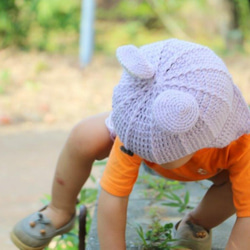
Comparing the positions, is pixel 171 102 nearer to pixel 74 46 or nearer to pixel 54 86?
pixel 54 86

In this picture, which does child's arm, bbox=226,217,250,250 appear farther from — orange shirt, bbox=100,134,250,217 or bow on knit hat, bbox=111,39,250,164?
bow on knit hat, bbox=111,39,250,164

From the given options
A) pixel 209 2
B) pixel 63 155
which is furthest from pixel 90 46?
pixel 63 155

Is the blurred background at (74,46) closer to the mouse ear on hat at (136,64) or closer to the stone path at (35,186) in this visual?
the stone path at (35,186)

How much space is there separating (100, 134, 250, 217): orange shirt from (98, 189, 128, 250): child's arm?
29 mm

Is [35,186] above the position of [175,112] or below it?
below

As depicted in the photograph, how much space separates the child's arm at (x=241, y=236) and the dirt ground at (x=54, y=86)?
3.50 meters

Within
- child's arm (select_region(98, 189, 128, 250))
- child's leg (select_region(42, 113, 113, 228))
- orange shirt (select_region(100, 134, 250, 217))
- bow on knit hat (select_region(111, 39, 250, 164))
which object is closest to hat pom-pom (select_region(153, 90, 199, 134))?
bow on knit hat (select_region(111, 39, 250, 164))

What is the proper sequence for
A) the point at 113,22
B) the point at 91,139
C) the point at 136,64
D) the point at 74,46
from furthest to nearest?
the point at 113,22 < the point at 74,46 < the point at 91,139 < the point at 136,64

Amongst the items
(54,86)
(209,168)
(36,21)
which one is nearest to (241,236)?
(209,168)

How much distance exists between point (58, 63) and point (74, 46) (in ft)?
2.33

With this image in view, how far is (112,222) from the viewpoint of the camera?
5.67 ft

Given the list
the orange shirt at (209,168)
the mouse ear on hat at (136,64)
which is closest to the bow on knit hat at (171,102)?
the mouse ear on hat at (136,64)

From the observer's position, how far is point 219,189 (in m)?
1.89

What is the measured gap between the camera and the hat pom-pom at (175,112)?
1360 mm
